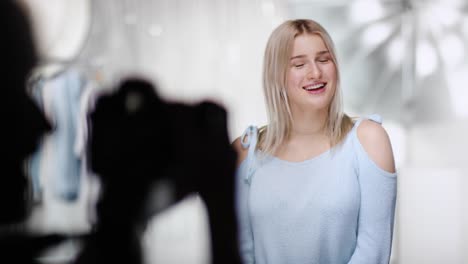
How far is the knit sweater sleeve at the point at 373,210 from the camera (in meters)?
1.13

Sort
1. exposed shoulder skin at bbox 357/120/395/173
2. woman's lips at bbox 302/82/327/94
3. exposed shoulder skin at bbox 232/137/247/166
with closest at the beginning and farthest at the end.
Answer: exposed shoulder skin at bbox 357/120/395/173 → woman's lips at bbox 302/82/327/94 → exposed shoulder skin at bbox 232/137/247/166

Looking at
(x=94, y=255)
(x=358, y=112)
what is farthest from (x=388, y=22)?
(x=94, y=255)

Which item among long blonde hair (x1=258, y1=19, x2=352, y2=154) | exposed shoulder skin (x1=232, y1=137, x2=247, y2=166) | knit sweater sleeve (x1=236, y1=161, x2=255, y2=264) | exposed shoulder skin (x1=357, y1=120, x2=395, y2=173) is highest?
long blonde hair (x1=258, y1=19, x2=352, y2=154)

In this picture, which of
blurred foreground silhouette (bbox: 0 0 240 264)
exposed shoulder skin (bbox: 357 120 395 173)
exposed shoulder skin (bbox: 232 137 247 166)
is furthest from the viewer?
blurred foreground silhouette (bbox: 0 0 240 264)

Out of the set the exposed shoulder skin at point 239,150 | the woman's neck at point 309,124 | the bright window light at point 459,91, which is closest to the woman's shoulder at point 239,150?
the exposed shoulder skin at point 239,150

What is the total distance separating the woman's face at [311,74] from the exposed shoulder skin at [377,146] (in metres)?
0.15

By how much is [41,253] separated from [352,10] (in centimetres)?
123

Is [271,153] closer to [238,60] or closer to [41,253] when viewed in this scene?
[238,60]

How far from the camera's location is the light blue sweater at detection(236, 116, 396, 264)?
1.15 meters

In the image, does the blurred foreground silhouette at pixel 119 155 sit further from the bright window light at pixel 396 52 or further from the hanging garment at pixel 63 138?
the bright window light at pixel 396 52

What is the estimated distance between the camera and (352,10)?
58.1 inches

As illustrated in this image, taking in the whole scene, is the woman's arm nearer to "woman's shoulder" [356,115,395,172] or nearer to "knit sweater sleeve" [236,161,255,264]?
"knit sweater sleeve" [236,161,255,264]

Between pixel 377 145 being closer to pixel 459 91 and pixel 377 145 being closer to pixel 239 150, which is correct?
pixel 239 150

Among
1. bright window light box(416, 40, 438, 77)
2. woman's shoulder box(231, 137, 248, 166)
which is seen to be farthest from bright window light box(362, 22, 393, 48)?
woman's shoulder box(231, 137, 248, 166)
